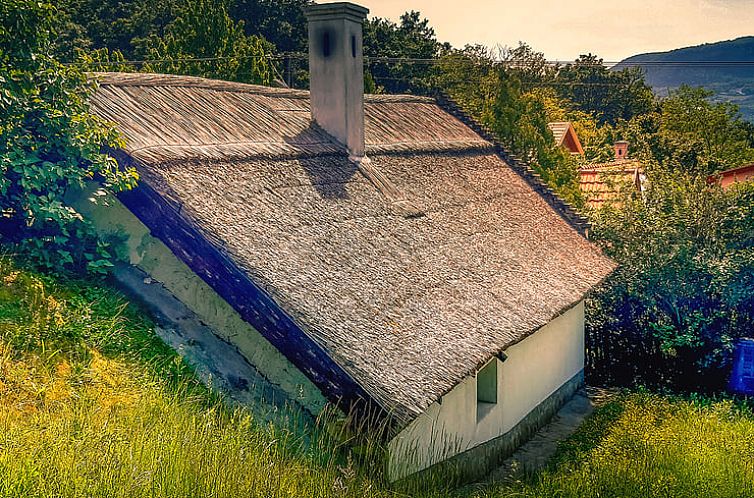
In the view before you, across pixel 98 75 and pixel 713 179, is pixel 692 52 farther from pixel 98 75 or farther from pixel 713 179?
pixel 98 75

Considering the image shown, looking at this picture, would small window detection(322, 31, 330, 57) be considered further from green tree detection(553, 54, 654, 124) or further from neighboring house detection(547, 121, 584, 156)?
green tree detection(553, 54, 654, 124)

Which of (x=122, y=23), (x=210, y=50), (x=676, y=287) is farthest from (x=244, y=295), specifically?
(x=122, y=23)

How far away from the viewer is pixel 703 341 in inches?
519

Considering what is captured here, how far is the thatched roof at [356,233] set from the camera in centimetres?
690

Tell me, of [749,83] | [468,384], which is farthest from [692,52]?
[468,384]

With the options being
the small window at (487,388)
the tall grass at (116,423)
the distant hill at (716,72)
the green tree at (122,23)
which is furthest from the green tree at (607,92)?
the tall grass at (116,423)

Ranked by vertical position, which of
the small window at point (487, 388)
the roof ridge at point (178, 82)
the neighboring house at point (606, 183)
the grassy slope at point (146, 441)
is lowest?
the small window at point (487, 388)

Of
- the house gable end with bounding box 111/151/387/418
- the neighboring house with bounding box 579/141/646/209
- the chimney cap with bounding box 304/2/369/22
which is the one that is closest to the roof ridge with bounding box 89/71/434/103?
the chimney cap with bounding box 304/2/369/22

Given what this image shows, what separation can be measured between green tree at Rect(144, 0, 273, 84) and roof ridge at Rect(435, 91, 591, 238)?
21.9 ft

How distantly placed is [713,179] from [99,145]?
39.6 feet

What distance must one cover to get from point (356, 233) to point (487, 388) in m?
A: 2.67

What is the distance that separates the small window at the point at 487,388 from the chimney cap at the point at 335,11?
520 centimetres

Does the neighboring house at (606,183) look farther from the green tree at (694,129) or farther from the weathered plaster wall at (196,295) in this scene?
the weathered plaster wall at (196,295)

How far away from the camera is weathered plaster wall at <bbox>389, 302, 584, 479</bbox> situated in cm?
746
